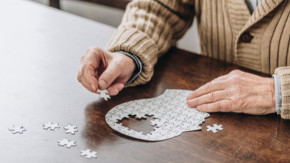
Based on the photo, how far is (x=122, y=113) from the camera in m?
1.32

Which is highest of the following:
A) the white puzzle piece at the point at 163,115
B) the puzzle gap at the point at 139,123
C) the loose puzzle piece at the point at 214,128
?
the loose puzzle piece at the point at 214,128

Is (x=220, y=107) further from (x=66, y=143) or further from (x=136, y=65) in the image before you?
(x=66, y=143)

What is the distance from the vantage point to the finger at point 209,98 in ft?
4.53

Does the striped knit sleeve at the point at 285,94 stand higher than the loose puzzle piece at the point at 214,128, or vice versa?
the striped knit sleeve at the point at 285,94

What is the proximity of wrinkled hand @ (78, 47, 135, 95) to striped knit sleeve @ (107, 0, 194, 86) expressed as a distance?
59mm

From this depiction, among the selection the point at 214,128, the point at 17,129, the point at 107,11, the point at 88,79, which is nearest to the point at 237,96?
the point at 214,128

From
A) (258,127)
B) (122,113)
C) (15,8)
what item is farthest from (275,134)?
(15,8)

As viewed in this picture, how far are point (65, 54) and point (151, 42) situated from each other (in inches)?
18.2

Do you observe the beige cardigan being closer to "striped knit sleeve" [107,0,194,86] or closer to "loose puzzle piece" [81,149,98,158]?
"striped knit sleeve" [107,0,194,86]

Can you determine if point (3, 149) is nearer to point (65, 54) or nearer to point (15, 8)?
point (65, 54)

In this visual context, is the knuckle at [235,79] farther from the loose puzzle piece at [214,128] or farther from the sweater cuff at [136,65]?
the sweater cuff at [136,65]

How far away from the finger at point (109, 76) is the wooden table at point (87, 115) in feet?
0.22

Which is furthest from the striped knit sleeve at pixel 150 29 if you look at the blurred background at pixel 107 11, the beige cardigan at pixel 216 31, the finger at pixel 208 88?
the blurred background at pixel 107 11

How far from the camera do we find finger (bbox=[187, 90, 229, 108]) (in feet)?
4.53
